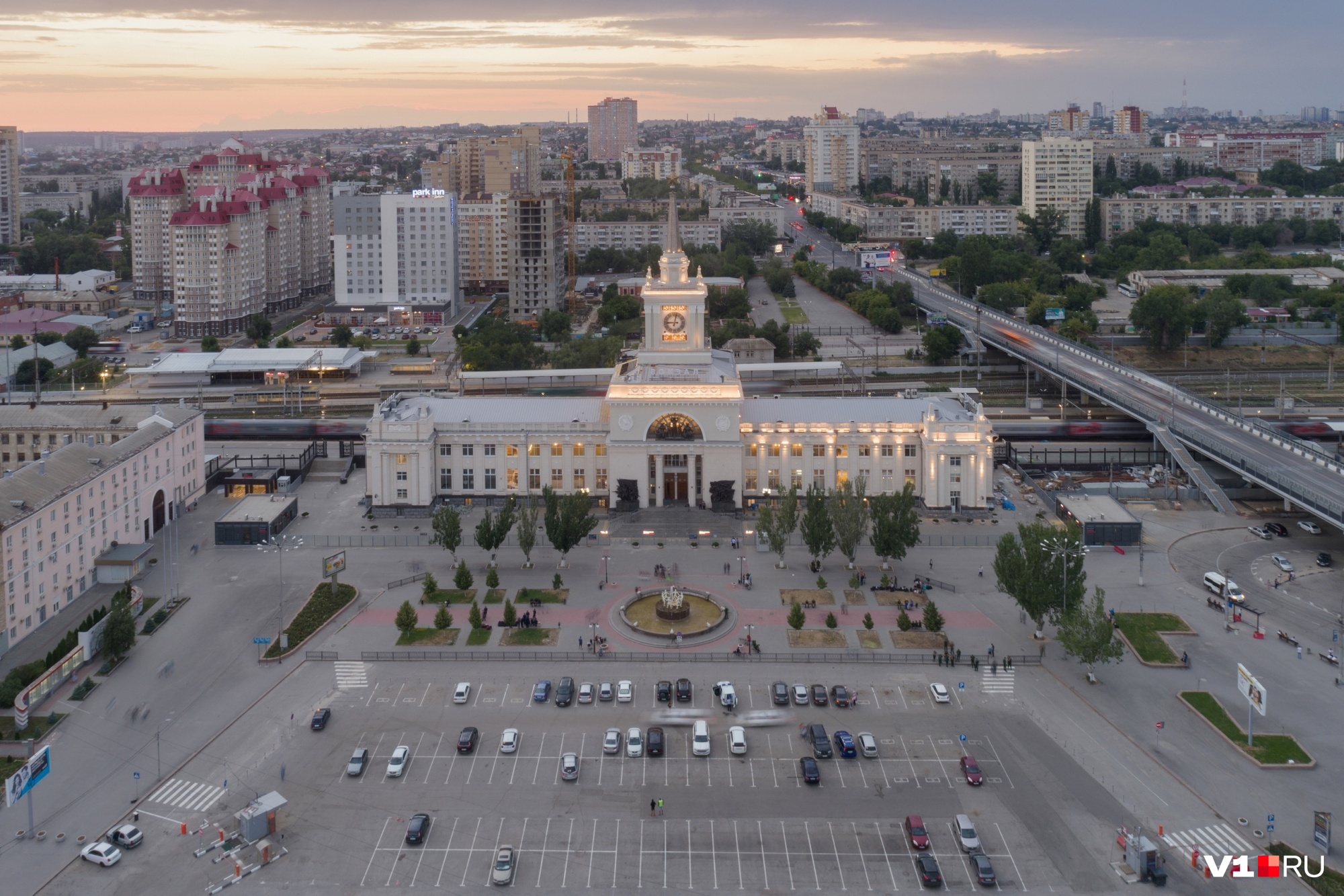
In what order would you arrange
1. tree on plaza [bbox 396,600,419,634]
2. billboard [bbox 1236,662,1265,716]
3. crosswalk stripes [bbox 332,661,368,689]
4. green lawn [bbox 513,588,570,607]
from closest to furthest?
1. billboard [bbox 1236,662,1265,716]
2. crosswalk stripes [bbox 332,661,368,689]
3. tree on plaza [bbox 396,600,419,634]
4. green lawn [bbox 513,588,570,607]

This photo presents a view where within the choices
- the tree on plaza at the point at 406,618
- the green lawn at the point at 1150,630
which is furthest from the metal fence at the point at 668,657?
the green lawn at the point at 1150,630

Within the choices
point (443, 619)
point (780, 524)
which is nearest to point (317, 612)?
point (443, 619)

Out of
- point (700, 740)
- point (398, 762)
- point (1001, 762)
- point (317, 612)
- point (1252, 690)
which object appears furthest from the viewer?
point (317, 612)

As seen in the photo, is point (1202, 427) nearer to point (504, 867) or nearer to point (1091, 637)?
point (1091, 637)

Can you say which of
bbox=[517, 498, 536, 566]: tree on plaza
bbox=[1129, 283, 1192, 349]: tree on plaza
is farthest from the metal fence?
bbox=[1129, 283, 1192, 349]: tree on plaza

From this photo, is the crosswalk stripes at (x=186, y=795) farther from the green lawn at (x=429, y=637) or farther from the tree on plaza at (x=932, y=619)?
the tree on plaza at (x=932, y=619)

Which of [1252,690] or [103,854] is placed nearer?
[103,854]

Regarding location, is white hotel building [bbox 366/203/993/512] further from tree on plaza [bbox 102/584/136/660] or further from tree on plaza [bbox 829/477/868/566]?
tree on plaza [bbox 102/584/136/660]
